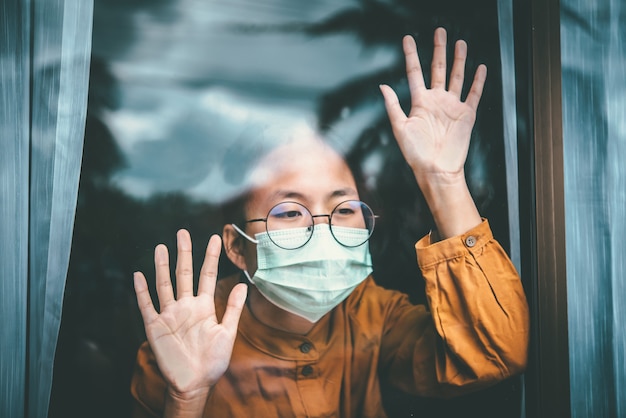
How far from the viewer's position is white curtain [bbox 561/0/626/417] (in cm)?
221

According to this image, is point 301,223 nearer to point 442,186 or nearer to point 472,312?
point 442,186

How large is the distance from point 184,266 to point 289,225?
1.35 feet

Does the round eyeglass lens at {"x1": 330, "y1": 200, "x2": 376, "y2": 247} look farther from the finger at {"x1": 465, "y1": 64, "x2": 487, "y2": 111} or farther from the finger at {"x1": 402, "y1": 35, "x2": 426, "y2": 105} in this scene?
the finger at {"x1": 465, "y1": 64, "x2": 487, "y2": 111}

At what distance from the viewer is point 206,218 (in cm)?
196

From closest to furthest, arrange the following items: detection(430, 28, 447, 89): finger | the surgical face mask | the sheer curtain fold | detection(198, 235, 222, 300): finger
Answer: the sheer curtain fold < detection(198, 235, 222, 300): finger < the surgical face mask < detection(430, 28, 447, 89): finger

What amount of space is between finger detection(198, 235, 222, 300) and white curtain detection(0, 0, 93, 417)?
46 centimetres

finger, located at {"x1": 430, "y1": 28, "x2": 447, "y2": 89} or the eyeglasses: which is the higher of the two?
finger, located at {"x1": 430, "y1": 28, "x2": 447, "y2": 89}

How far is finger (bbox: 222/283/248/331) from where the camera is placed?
1.94 meters

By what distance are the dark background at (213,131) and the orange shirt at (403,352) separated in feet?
0.32

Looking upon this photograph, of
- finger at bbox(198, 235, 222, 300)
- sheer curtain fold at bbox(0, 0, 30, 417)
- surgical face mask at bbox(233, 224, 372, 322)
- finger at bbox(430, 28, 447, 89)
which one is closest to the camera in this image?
sheer curtain fold at bbox(0, 0, 30, 417)

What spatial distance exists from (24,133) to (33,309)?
0.60 m

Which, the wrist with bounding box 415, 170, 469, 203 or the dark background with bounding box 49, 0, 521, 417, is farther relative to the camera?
the wrist with bounding box 415, 170, 469, 203

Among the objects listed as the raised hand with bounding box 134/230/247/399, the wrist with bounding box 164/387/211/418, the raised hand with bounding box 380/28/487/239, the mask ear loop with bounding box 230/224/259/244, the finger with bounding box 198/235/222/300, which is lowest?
the wrist with bounding box 164/387/211/418

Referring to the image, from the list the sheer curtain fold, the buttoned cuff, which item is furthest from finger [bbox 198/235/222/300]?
the buttoned cuff
